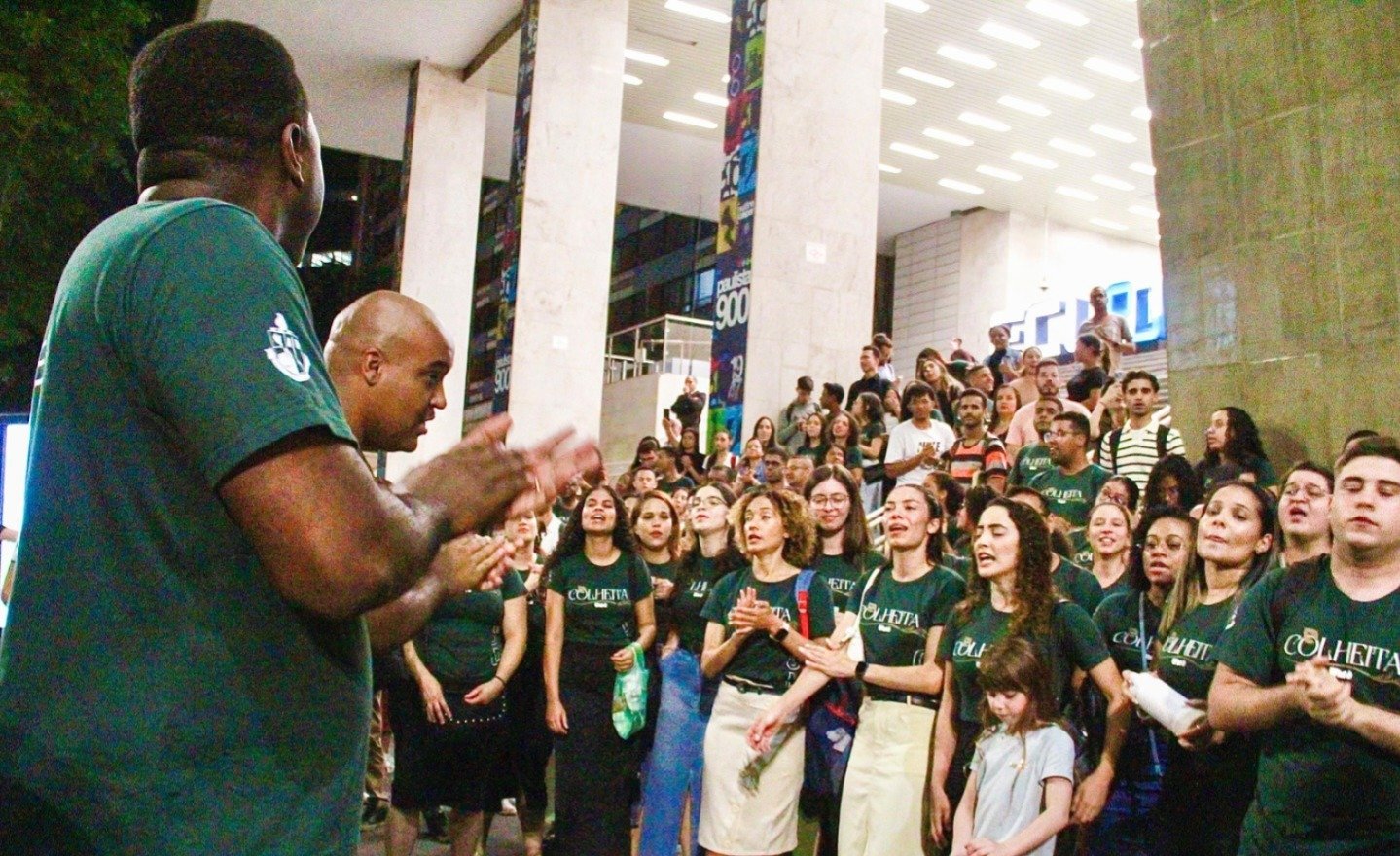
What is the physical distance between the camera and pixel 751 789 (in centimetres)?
541

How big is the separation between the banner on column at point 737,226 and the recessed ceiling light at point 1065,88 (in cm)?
886

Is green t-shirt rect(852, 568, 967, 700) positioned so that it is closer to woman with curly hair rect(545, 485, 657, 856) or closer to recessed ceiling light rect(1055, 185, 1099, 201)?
woman with curly hair rect(545, 485, 657, 856)

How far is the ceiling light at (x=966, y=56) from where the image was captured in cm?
1911

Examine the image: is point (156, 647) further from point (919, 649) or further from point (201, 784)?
point (919, 649)

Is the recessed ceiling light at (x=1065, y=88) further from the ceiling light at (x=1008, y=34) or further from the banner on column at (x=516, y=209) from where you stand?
the banner on column at (x=516, y=209)

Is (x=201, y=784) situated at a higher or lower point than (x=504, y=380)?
lower

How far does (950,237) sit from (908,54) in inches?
363

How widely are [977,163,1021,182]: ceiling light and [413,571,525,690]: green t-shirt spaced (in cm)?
2043

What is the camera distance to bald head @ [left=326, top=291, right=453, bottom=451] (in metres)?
1.86

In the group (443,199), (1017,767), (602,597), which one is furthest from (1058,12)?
(1017,767)

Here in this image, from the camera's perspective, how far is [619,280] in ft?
122

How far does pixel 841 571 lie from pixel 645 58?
50.1ft

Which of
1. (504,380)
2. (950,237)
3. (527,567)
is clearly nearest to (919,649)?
(527,567)

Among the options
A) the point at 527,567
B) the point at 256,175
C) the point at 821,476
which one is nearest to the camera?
the point at 256,175
